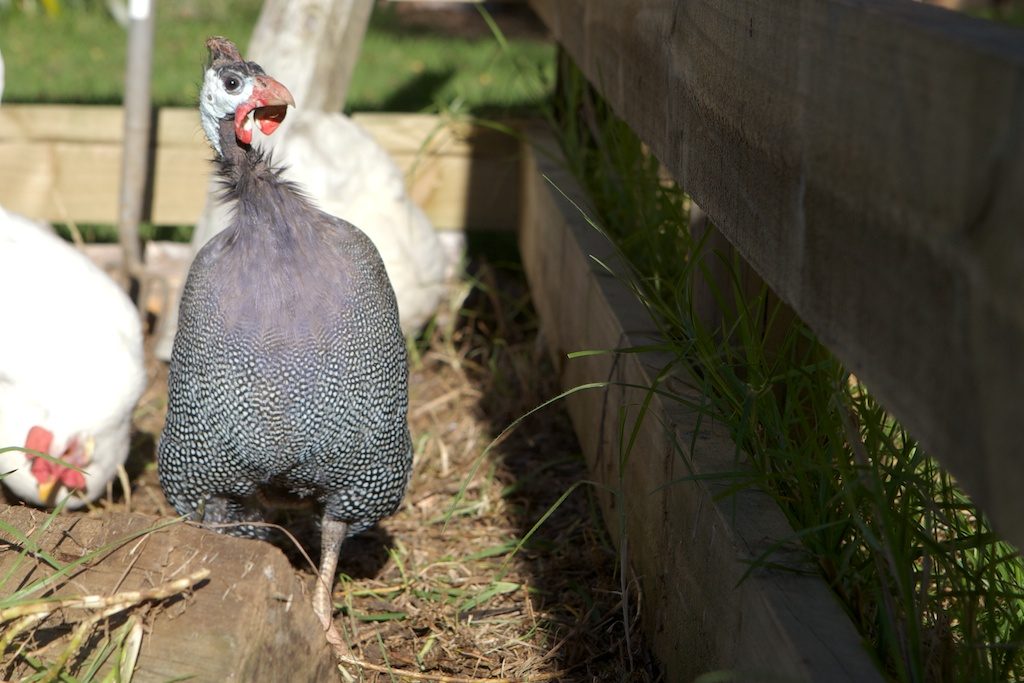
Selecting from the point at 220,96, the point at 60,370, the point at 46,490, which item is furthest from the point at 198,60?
the point at 220,96

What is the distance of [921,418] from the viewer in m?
1.12

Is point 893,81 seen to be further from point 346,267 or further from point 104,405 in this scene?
point 104,405

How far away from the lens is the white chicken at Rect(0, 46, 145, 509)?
267 cm

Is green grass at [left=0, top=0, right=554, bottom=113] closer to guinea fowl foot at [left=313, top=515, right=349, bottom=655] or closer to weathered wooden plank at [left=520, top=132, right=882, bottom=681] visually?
weathered wooden plank at [left=520, top=132, right=882, bottom=681]

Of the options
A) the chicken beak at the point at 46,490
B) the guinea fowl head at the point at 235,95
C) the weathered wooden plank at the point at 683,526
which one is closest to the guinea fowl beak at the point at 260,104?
the guinea fowl head at the point at 235,95

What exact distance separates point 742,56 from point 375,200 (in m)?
2.20

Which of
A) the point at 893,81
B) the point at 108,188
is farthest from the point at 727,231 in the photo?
the point at 108,188

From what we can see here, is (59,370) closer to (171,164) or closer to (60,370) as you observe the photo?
(60,370)

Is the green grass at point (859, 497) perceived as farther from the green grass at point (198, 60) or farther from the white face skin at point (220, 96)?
the green grass at point (198, 60)

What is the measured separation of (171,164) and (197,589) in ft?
8.96

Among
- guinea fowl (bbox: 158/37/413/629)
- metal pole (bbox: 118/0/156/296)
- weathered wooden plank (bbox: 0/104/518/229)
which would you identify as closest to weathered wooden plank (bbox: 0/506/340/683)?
guinea fowl (bbox: 158/37/413/629)

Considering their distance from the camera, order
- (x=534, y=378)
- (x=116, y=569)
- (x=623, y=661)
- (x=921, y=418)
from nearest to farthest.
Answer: (x=921, y=418), (x=116, y=569), (x=623, y=661), (x=534, y=378)

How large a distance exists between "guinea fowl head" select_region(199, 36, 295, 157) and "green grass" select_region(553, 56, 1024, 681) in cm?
81

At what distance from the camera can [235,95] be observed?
2.16 metres
